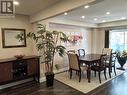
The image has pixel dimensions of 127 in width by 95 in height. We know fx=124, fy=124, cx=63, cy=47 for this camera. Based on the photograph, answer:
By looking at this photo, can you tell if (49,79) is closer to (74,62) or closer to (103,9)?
(74,62)

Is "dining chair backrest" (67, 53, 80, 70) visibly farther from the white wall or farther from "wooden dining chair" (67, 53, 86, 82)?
the white wall

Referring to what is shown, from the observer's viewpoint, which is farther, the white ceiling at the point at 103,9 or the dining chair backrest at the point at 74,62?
the dining chair backrest at the point at 74,62

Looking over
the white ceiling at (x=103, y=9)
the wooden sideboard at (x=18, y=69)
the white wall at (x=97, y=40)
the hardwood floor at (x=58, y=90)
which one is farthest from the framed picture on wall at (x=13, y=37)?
the white wall at (x=97, y=40)

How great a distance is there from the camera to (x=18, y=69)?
4.26 m

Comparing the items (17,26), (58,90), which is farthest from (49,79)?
(17,26)

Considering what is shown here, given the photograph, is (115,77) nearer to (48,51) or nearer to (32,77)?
(48,51)

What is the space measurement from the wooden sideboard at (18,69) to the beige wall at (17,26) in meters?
0.42

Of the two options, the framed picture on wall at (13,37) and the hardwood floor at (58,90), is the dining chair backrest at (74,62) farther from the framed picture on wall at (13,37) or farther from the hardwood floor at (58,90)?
→ the framed picture on wall at (13,37)

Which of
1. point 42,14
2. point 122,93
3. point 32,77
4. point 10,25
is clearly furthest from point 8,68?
point 122,93

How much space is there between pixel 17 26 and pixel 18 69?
1635mm

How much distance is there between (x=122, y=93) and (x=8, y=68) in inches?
141

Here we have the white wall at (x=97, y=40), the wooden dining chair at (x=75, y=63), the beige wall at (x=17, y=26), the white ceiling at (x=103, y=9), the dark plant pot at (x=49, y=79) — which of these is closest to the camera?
the white ceiling at (x=103, y=9)

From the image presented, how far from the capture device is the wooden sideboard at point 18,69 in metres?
3.87

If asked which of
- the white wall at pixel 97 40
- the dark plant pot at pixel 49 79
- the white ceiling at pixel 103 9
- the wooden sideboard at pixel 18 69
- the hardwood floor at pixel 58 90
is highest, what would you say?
the white ceiling at pixel 103 9
